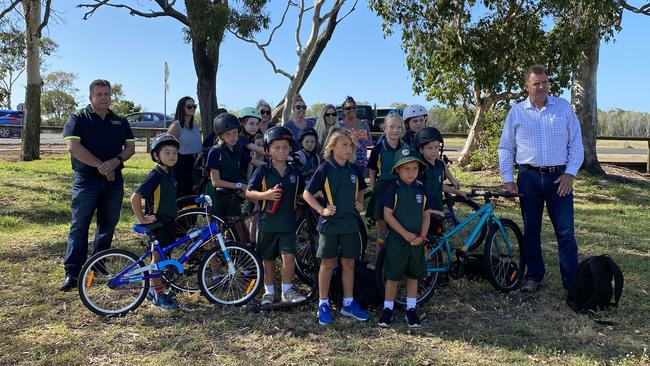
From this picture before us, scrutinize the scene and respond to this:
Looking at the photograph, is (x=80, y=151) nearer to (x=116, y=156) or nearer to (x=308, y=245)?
(x=116, y=156)

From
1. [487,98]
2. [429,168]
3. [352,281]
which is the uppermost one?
[487,98]

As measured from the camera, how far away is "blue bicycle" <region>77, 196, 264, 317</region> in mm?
4672

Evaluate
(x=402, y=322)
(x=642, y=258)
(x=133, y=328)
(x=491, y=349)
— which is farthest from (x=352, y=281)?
(x=642, y=258)

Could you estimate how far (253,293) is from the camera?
4895 mm

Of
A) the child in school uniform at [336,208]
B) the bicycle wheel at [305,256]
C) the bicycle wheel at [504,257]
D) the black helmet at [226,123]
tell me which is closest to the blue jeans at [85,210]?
the black helmet at [226,123]

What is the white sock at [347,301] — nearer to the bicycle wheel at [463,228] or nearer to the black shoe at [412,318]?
the black shoe at [412,318]

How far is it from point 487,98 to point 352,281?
37.2ft

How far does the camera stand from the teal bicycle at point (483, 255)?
5.11 metres

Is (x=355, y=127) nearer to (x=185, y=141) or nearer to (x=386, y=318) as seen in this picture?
(x=185, y=141)

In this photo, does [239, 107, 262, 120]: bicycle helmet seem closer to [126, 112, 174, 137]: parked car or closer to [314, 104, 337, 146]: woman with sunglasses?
[314, 104, 337, 146]: woman with sunglasses

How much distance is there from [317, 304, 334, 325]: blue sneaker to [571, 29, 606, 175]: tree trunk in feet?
37.7

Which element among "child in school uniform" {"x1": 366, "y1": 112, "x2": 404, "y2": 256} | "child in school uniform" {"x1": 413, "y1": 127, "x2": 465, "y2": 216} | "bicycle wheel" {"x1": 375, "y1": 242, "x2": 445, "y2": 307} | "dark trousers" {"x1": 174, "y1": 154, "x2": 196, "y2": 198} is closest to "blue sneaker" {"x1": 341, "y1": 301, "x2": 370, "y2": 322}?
"bicycle wheel" {"x1": 375, "y1": 242, "x2": 445, "y2": 307}

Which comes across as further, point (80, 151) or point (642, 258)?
point (642, 258)

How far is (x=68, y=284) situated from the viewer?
531 cm
